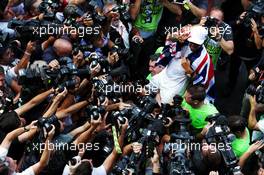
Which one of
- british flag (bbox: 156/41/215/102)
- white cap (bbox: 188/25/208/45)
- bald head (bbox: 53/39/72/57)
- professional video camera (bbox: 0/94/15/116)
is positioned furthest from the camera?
bald head (bbox: 53/39/72/57)

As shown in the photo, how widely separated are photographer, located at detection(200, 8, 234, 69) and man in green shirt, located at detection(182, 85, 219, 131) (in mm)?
1196

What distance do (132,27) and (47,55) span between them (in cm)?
146

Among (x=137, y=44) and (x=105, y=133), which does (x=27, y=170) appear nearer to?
(x=105, y=133)

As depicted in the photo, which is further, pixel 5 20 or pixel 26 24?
pixel 5 20

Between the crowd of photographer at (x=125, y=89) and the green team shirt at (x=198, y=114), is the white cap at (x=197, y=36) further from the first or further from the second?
the green team shirt at (x=198, y=114)

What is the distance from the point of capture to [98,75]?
7.86 meters

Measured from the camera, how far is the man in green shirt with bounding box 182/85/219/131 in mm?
7207

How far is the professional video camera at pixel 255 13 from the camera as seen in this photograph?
8.32m

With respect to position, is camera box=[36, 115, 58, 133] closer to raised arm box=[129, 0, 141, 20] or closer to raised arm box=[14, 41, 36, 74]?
raised arm box=[14, 41, 36, 74]

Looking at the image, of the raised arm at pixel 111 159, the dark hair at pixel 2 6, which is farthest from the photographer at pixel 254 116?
the dark hair at pixel 2 6

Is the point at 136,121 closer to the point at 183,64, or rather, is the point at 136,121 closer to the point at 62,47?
the point at 183,64

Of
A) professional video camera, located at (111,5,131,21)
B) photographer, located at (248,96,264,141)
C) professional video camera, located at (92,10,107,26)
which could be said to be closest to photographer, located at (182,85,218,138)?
photographer, located at (248,96,264,141)

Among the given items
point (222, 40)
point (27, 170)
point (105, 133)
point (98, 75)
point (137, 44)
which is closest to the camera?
point (27, 170)

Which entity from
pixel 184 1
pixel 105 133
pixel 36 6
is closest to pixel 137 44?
pixel 184 1
